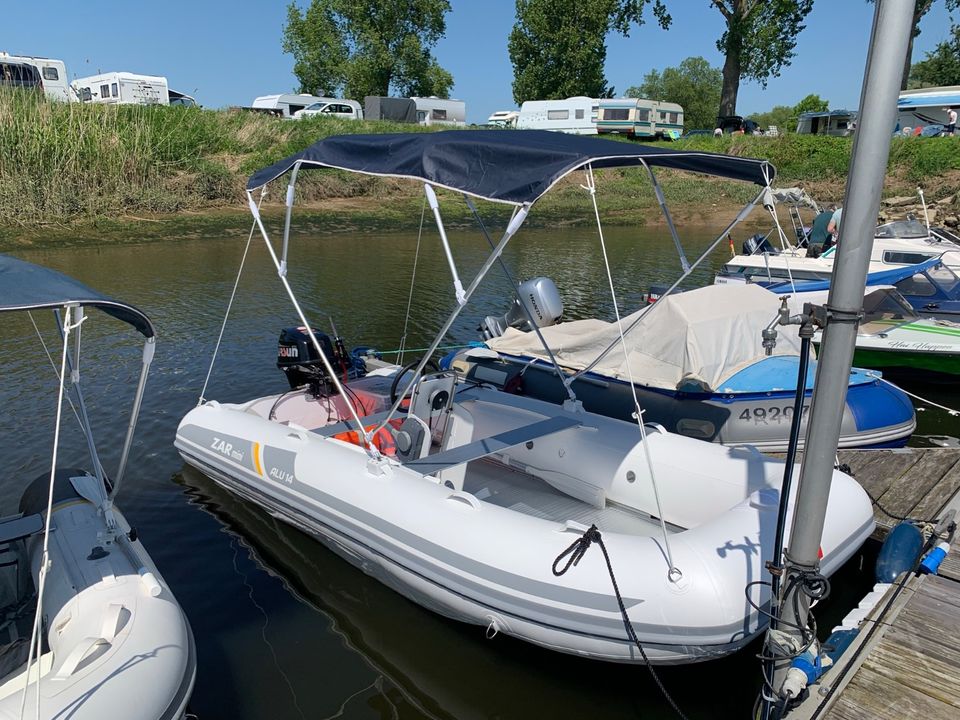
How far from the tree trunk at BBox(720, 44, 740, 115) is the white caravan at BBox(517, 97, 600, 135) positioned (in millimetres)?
5474

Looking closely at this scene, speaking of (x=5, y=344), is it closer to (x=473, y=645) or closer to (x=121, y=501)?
(x=121, y=501)

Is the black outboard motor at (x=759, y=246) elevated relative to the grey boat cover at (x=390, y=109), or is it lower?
lower

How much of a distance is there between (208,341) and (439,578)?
7.02 m

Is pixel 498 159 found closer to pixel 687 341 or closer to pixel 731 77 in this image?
pixel 687 341

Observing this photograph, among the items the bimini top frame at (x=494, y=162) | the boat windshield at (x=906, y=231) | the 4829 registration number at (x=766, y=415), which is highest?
the bimini top frame at (x=494, y=162)

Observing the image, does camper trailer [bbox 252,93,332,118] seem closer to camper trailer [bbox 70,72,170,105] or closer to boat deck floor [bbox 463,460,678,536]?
camper trailer [bbox 70,72,170,105]

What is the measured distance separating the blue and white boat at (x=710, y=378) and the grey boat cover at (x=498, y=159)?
1915mm

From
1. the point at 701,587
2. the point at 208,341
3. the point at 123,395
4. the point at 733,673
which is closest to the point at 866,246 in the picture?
the point at 701,587

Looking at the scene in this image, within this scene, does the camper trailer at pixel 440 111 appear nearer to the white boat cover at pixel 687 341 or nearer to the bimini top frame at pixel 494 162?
the white boat cover at pixel 687 341

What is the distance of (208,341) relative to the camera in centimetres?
993

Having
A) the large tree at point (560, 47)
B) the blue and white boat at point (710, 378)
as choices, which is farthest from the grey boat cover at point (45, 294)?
the large tree at point (560, 47)

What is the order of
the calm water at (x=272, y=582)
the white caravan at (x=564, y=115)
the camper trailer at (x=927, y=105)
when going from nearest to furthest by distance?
the calm water at (x=272, y=582) → the camper trailer at (x=927, y=105) → the white caravan at (x=564, y=115)

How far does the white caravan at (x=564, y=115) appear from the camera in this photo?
32344 millimetres

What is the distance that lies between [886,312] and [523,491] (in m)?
6.35
